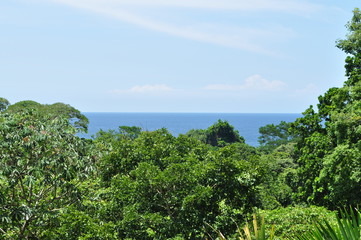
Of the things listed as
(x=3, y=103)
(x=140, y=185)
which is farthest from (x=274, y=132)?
(x=140, y=185)

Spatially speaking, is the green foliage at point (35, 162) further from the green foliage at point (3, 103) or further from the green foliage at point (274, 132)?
the green foliage at point (274, 132)

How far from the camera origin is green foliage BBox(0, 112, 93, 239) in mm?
7637

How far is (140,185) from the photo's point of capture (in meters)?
10.3

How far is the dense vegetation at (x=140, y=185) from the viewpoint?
8.11m

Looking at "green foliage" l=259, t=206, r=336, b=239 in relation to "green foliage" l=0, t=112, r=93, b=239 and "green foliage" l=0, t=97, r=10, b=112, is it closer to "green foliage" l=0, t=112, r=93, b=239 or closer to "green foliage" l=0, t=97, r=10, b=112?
"green foliage" l=0, t=112, r=93, b=239

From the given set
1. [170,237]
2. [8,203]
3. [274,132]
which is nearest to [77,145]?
[8,203]

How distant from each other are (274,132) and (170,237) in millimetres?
68082

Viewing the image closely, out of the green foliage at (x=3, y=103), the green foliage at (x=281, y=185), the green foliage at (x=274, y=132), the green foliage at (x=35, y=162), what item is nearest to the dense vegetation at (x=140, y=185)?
the green foliage at (x=35, y=162)

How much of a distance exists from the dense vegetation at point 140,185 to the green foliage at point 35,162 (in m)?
0.02

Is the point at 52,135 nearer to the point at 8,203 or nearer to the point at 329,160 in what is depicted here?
the point at 8,203

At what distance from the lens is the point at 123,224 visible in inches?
389

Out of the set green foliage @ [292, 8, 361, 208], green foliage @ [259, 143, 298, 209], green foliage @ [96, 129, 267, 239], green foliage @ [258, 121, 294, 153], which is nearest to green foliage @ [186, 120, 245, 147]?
green foliage @ [258, 121, 294, 153]

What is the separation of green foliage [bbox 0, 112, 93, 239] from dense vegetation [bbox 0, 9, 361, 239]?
2cm

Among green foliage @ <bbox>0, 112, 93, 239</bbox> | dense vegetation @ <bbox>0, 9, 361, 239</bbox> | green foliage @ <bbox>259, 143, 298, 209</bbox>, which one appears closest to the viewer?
green foliage @ <bbox>0, 112, 93, 239</bbox>
